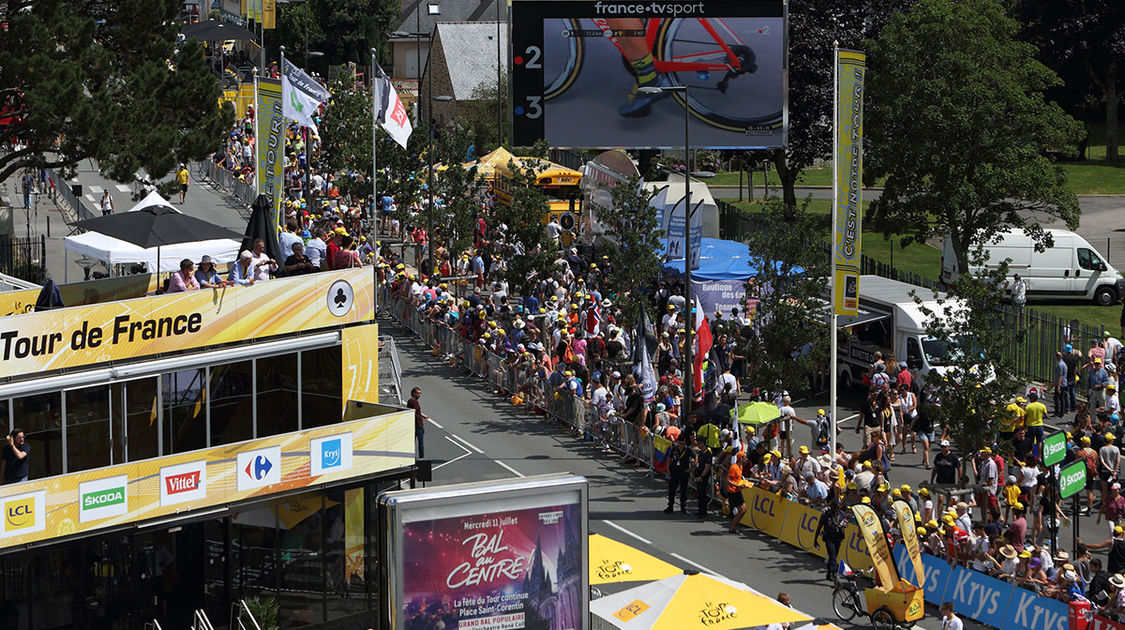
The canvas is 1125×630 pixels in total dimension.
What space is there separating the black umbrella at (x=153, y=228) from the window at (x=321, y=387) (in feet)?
13.6

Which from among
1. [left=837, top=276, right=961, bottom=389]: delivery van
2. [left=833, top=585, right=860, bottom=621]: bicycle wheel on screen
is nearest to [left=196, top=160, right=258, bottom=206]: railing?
[left=837, top=276, right=961, bottom=389]: delivery van

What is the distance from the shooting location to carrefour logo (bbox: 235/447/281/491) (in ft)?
68.7

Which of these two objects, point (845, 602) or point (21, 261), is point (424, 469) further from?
point (21, 261)

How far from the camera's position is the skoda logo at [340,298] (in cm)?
2273

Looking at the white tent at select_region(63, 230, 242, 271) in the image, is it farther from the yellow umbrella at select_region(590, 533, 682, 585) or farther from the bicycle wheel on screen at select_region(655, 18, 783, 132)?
the bicycle wheel on screen at select_region(655, 18, 783, 132)

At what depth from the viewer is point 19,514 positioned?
1883 cm

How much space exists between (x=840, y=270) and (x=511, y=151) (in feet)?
92.9

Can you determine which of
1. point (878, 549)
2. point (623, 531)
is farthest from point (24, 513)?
point (878, 549)

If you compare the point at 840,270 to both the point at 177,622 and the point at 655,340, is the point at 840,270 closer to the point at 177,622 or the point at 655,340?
the point at 655,340

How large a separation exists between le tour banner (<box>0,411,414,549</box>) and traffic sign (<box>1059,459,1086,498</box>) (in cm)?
953

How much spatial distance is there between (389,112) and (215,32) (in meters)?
34.5

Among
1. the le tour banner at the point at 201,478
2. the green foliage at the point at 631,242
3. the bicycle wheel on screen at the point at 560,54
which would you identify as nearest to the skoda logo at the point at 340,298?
the le tour banner at the point at 201,478

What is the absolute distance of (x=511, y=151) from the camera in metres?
54.5

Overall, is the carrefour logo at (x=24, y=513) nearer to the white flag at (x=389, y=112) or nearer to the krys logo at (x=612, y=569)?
the krys logo at (x=612, y=569)
